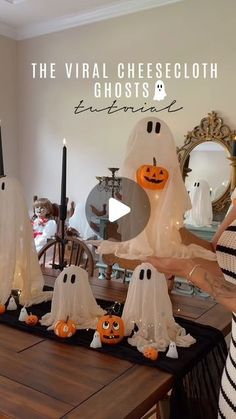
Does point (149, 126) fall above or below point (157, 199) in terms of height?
above

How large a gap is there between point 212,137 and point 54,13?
1.69 meters

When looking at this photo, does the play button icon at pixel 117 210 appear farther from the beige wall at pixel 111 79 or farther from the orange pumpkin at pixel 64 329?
the beige wall at pixel 111 79

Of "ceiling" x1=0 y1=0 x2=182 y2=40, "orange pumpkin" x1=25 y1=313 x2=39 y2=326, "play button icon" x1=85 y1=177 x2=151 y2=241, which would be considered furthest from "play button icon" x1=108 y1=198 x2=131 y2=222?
"ceiling" x1=0 y1=0 x2=182 y2=40

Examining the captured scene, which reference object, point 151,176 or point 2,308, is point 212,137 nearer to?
point 151,176

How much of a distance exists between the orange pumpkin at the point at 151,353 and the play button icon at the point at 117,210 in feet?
1.06

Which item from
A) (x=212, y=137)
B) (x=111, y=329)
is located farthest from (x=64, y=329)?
(x=212, y=137)


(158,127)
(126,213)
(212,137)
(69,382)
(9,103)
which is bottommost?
(69,382)

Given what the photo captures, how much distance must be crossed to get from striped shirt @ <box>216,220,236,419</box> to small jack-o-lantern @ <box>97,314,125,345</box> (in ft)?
0.96

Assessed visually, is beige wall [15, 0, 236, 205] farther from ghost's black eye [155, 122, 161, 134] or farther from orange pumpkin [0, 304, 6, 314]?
orange pumpkin [0, 304, 6, 314]

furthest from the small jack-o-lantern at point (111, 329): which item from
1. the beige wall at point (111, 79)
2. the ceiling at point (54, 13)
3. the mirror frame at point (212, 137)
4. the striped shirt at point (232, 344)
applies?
the ceiling at point (54, 13)

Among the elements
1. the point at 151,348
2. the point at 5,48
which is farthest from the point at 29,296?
the point at 5,48

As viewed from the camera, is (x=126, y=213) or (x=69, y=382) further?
(x=126, y=213)

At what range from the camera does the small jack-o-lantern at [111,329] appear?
101cm

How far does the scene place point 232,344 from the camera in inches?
31.8
